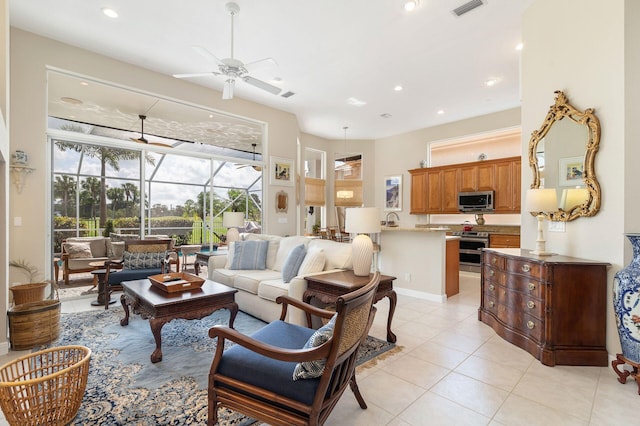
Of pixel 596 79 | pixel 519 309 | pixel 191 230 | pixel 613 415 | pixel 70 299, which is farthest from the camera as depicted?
pixel 191 230

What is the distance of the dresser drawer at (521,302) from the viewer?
8.75 ft

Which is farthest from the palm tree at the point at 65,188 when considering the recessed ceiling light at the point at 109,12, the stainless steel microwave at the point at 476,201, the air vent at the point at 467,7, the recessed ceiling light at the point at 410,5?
the stainless steel microwave at the point at 476,201

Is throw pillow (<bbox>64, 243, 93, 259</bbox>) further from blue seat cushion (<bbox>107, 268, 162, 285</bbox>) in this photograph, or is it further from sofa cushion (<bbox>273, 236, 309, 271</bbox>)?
sofa cushion (<bbox>273, 236, 309, 271</bbox>)

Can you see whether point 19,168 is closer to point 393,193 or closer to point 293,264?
point 293,264

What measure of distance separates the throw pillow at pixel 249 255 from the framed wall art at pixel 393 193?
17.5 ft

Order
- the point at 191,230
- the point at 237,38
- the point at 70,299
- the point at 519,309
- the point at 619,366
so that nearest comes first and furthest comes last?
the point at 619,366 < the point at 519,309 < the point at 237,38 < the point at 70,299 < the point at 191,230

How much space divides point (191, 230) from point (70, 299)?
85.6 inches

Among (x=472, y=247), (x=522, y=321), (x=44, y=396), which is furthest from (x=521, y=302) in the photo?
(x=472, y=247)

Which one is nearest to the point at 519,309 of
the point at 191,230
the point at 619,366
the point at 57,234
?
the point at 619,366

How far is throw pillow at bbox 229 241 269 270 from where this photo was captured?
414 cm

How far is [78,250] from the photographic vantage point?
4992 millimetres

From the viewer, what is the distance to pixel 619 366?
2453 millimetres

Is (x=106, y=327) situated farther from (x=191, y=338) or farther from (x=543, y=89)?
(x=543, y=89)

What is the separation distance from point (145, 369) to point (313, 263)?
1760 mm
